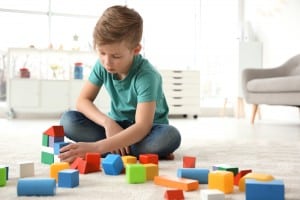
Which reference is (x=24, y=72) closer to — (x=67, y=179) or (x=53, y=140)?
(x=53, y=140)

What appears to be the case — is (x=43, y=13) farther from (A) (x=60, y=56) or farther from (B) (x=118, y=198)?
(B) (x=118, y=198)

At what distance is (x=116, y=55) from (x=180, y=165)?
1.28 feet

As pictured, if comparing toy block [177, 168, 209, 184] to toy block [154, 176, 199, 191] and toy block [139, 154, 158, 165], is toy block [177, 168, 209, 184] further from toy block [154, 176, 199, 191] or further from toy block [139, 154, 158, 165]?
toy block [139, 154, 158, 165]

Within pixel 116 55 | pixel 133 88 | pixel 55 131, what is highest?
pixel 116 55

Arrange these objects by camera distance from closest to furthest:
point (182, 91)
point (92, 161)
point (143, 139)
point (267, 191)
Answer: point (267, 191) < point (92, 161) < point (143, 139) < point (182, 91)

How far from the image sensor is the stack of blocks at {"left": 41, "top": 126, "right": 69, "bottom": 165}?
108 cm

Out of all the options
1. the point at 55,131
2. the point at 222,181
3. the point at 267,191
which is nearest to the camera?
the point at 267,191

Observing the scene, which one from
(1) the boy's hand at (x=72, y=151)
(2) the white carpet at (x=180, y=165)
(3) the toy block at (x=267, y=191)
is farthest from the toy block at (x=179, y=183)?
(1) the boy's hand at (x=72, y=151)

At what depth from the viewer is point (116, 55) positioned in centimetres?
116

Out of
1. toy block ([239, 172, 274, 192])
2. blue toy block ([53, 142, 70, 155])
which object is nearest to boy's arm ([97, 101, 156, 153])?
blue toy block ([53, 142, 70, 155])

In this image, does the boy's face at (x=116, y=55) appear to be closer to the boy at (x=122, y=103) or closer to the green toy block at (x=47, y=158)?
the boy at (x=122, y=103)

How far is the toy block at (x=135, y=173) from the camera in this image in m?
0.86

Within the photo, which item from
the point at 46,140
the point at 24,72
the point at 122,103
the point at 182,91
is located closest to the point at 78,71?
the point at 24,72

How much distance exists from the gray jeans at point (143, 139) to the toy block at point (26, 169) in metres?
0.44
